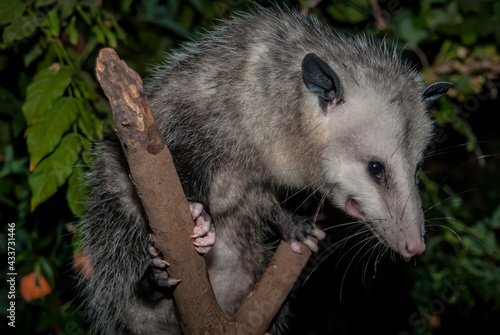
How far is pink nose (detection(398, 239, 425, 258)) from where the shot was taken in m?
1.75

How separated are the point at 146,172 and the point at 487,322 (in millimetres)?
2993

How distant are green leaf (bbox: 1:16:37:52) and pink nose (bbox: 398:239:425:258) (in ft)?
5.02

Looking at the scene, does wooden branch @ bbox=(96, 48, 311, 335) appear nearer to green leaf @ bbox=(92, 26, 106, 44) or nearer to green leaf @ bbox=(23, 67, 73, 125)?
green leaf @ bbox=(23, 67, 73, 125)

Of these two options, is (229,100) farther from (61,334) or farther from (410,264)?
(410,264)

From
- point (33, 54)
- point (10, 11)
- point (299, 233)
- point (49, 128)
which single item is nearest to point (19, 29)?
point (10, 11)

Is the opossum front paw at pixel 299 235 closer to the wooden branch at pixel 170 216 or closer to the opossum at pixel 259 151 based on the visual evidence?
the opossum at pixel 259 151

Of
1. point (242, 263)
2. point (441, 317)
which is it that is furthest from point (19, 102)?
point (441, 317)

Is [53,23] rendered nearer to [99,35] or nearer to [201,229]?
[99,35]

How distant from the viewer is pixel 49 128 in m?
1.94

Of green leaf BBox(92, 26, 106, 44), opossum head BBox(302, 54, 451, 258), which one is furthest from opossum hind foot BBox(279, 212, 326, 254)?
green leaf BBox(92, 26, 106, 44)

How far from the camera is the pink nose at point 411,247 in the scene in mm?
1746

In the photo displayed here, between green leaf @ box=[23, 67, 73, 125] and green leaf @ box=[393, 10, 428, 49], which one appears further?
green leaf @ box=[393, 10, 428, 49]

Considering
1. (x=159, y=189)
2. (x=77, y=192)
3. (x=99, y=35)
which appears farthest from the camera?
(x=99, y=35)

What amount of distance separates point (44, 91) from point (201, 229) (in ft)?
2.61
